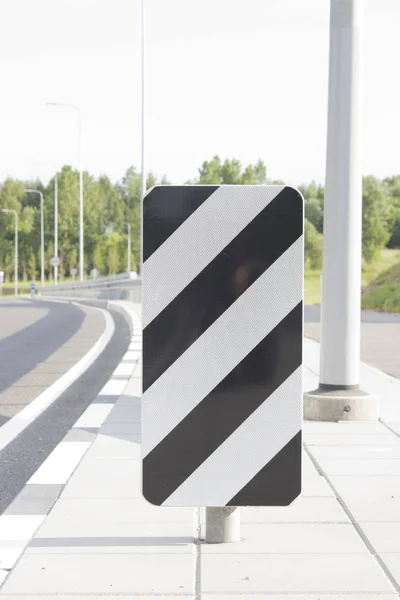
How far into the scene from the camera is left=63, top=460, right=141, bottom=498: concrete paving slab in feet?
18.4

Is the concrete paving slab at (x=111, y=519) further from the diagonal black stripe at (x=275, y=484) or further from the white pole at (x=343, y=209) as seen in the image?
the white pole at (x=343, y=209)

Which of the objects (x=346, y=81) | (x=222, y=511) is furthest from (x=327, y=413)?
(x=222, y=511)

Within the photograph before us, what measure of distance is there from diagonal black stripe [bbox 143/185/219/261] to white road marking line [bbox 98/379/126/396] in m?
6.01

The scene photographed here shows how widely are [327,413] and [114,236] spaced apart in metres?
113

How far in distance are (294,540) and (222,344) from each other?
3.31 ft

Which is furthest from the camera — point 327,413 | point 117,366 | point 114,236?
point 114,236

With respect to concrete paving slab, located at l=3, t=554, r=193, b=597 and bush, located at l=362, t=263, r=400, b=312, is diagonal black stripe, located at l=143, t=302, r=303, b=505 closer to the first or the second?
concrete paving slab, located at l=3, t=554, r=193, b=597

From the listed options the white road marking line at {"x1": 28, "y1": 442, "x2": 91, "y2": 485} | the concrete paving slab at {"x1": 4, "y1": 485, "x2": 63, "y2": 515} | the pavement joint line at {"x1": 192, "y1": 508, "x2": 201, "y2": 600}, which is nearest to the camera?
the pavement joint line at {"x1": 192, "y1": 508, "x2": 201, "y2": 600}

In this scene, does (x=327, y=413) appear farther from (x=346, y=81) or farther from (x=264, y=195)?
(x=264, y=195)

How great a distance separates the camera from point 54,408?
9492 mm

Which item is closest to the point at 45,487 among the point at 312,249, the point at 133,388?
the point at 133,388

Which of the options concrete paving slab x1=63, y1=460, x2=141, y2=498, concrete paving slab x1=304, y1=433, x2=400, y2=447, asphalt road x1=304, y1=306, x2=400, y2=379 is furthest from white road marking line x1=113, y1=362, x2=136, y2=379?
concrete paving slab x1=63, y1=460, x2=141, y2=498

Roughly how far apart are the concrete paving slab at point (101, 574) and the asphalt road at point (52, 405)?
1.23 meters

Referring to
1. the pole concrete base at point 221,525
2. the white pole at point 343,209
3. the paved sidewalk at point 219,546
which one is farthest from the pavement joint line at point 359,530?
the white pole at point 343,209
